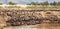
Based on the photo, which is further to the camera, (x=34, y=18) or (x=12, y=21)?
(x=34, y=18)

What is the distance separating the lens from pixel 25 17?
877 centimetres

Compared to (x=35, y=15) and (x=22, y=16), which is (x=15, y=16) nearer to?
(x=22, y=16)

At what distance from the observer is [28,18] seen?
8.84m

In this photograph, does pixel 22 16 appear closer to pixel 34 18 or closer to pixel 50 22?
pixel 34 18

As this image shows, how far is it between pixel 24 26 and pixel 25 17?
1.80ft

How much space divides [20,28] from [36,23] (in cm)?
79

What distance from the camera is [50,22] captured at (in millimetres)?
8938

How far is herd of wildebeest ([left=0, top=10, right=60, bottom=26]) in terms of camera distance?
8389 mm

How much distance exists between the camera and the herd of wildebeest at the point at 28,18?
27.5ft

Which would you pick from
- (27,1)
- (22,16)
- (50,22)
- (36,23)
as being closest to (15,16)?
(22,16)

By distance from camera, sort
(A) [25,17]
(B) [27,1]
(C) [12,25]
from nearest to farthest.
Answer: (C) [12,25] < (A) [25,17] < (B) [27,1]

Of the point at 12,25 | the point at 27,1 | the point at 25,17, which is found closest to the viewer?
the point at 12,25

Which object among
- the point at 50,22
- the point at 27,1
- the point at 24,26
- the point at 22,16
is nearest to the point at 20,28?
the point at 24,26

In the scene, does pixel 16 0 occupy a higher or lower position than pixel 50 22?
higher
